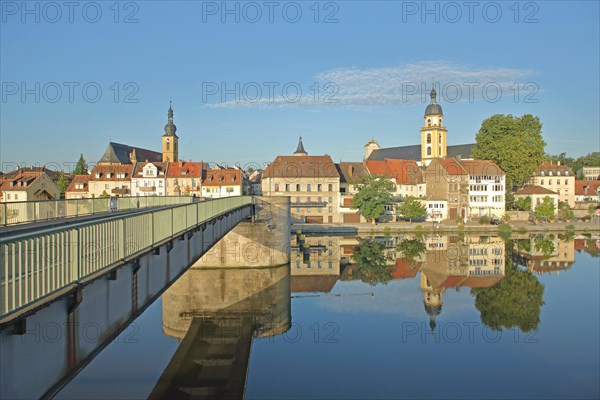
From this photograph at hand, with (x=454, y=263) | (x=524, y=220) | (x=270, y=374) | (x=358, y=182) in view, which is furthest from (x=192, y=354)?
(x=524, y=220)

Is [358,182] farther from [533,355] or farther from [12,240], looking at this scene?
[12,240]

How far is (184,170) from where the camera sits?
77.8 metres

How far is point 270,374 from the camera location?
17531mm

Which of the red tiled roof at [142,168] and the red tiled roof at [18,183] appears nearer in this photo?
the red tiled roof at [18,183]

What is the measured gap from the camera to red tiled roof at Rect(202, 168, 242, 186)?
7619cm

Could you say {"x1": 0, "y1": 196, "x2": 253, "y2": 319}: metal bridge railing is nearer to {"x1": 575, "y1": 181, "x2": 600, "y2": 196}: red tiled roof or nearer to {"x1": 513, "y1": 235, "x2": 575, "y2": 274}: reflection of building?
{"x1": 513, "y1": 235, "x2": 575, "y2": 274}: reflection of building

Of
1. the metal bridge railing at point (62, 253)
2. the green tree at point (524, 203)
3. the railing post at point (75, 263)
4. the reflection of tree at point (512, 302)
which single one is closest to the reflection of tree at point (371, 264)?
the reflection of tree at point (512, 302)

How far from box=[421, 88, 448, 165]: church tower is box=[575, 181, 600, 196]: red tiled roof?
26220 mm

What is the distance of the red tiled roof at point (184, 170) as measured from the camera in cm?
7688

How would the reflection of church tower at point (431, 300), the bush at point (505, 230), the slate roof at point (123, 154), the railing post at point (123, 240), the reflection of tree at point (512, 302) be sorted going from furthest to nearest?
the slate roof at point (123, 154), the bush at point (505, 230), the reflection of church tower at point (431, 300), the reflection of tree at point (512, 302), the railing post at point (123, 240)

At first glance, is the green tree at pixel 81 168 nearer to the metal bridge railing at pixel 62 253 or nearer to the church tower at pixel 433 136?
the church tower at pixel 433 136

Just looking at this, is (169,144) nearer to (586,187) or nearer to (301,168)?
(301,168)

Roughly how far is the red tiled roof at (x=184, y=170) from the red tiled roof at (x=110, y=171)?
645 centimetres

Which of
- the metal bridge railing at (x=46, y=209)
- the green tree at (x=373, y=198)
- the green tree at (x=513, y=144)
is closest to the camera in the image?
the metal bridge railing at (x=46, y=209)
